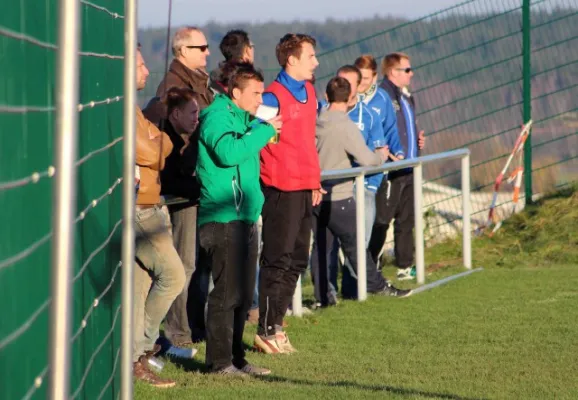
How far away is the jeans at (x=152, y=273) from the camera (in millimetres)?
6770

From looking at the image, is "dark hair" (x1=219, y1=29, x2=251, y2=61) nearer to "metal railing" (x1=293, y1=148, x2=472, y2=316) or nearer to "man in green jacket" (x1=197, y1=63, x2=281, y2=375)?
"metal railing" (x1=293, y1=148, x2=472, y2=316)

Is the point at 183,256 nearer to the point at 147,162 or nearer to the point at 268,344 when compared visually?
the point at 268,344

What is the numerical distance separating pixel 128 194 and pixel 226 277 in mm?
2579

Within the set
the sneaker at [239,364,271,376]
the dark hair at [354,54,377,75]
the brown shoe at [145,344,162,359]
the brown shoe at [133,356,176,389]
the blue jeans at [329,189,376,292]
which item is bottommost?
the sneaker at [239,364,271,376]

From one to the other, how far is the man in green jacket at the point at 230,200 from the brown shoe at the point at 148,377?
36 centimetres

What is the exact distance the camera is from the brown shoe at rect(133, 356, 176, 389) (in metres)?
6.56

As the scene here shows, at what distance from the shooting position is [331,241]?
388 inches

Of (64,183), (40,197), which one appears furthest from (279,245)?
(64,183)

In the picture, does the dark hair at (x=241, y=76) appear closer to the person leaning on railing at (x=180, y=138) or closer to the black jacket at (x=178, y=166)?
the person leaning on railing at (x=180, y=138)

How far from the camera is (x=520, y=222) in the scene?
13.6 meters

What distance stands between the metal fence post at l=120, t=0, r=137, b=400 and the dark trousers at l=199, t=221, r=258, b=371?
2.39 metres

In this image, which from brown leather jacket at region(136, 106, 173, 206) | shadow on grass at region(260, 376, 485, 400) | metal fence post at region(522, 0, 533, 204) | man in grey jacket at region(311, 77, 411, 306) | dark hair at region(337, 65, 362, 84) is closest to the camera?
shadow on grass at region(260, 376, 485, 400)

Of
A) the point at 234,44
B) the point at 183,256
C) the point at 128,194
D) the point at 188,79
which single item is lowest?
the point at 183,256

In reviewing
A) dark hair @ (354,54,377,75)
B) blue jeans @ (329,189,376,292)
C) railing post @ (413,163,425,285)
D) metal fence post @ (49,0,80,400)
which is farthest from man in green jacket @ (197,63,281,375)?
metal fence post @ (49,0,80,400)
